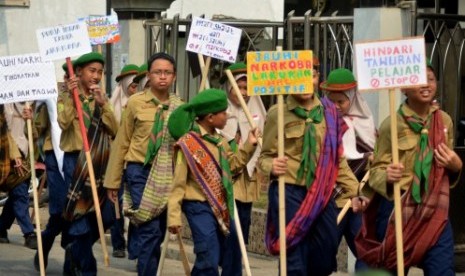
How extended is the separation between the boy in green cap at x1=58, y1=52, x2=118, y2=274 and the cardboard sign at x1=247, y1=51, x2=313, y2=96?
2425 millimetres

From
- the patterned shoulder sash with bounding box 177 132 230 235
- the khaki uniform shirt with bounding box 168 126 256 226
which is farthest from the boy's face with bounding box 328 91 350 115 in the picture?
the patterned shoulder sash with bounding box 177 132 230 235

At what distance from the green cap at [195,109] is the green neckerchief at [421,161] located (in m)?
1.51

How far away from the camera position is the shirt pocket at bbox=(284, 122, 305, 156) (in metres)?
9.55

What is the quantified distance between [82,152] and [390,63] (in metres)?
3.86

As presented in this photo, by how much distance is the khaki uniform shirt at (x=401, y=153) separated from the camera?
894 centimetres

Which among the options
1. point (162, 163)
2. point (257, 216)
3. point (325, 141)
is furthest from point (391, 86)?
point (257, 216)

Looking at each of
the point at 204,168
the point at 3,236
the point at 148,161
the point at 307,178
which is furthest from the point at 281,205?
the point at 3,236

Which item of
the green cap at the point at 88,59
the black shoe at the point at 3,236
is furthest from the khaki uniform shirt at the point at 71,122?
the black shoe at the point at 3,236

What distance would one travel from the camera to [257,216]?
13656 millimetres

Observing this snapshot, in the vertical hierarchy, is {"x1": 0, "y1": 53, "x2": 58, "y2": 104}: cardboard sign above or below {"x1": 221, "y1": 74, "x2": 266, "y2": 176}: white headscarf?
above

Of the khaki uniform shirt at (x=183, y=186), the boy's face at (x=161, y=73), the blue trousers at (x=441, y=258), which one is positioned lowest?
the blue trousers at (x=441, y=258)

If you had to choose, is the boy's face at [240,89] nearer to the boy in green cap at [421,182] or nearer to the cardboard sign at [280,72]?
the cardboard sign at [280,72]

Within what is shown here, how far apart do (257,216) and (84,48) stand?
2356mm

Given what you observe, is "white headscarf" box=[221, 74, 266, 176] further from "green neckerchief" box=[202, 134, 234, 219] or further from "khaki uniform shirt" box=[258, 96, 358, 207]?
"khaki uniform shirt" box=[258, 96, 358, 207]
